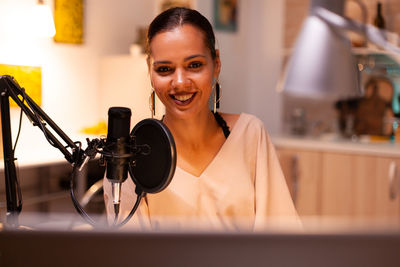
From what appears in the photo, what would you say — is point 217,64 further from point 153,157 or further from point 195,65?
point 153,157

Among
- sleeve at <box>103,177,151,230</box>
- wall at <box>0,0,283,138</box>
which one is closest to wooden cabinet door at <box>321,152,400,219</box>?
wall at <box>0,0,283,138</box>

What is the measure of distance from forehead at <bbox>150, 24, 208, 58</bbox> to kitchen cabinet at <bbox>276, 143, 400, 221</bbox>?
1444mm

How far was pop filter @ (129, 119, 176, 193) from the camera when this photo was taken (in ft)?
1.32

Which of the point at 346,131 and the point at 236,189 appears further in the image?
the point at 346,131

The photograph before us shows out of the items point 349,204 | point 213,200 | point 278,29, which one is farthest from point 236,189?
point 278,29

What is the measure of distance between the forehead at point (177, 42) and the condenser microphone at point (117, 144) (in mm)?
100

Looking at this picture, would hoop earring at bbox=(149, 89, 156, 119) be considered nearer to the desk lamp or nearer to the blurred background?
the blurred background

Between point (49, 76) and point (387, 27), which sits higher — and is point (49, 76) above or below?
below

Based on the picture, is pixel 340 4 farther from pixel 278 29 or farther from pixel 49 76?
pixel 278 29

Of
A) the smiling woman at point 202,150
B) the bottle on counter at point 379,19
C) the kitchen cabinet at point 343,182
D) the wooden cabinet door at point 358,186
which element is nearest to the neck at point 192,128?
the smiling woman at point 202,150

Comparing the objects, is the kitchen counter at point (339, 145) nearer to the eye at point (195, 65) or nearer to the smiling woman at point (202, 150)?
the smiling woman at point (202, 150)

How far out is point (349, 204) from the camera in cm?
202

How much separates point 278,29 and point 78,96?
78.5 inches

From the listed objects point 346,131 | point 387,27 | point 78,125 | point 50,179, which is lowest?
point 50,179
